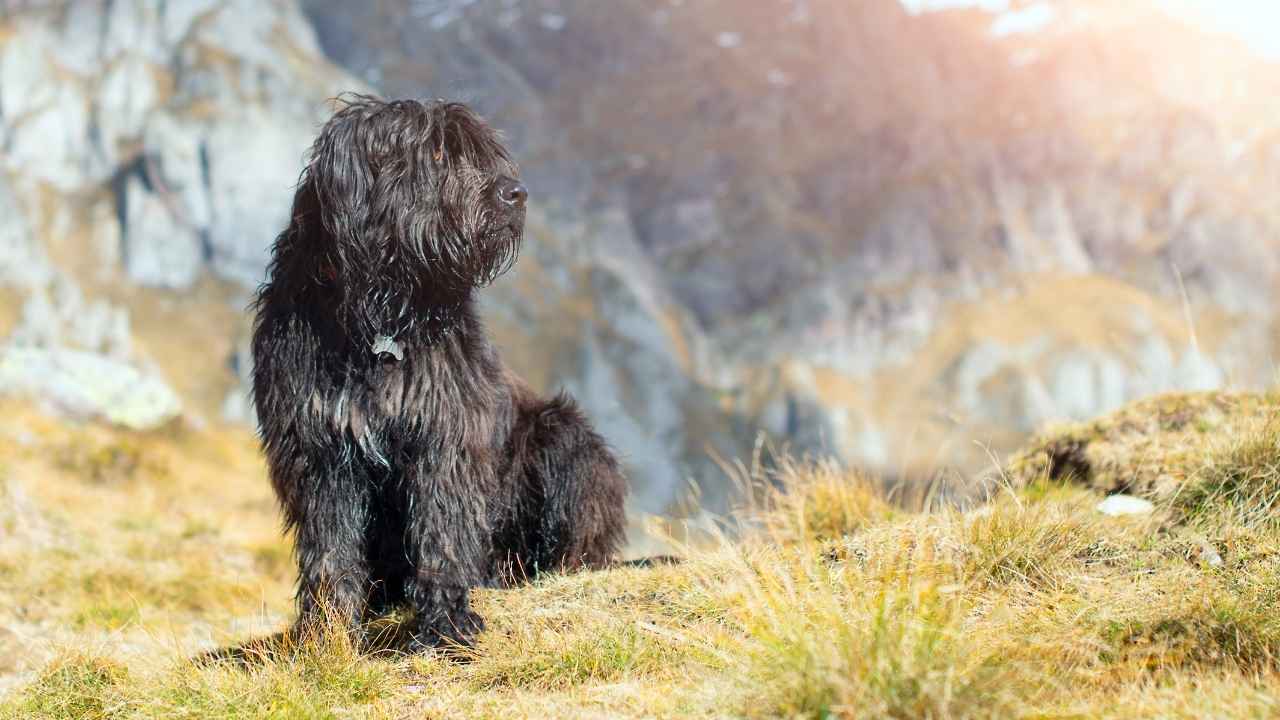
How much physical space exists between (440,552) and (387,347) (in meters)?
1.05

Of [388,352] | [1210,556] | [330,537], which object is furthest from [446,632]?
[1210,556]

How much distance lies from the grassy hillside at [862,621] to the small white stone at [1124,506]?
0.29 ft

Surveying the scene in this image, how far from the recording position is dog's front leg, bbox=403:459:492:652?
5305 millimetres

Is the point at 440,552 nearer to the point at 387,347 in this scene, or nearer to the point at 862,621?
the point at 387,347

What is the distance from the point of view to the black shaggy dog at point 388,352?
518cm

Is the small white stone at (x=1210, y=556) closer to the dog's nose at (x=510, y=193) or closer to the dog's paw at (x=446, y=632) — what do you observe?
the dog's paw at (x=446, y=632)

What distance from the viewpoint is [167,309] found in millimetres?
150750

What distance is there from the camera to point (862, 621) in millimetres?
3455

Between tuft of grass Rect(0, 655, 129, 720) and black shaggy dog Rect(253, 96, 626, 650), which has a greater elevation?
black shaggy dog Rect(253, 96, 626, 650)

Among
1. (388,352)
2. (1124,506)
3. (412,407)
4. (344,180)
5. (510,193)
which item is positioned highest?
(344,180)

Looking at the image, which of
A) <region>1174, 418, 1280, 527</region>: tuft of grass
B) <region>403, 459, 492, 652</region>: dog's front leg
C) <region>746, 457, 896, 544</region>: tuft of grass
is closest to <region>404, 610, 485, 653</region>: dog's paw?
<region>403, 459, 492, 652</region>: dog's front leg

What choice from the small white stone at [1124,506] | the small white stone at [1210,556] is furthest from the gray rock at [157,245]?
the small white stone at [1210,556]

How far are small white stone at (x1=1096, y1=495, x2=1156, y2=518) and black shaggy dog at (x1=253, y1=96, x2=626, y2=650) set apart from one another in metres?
3.59

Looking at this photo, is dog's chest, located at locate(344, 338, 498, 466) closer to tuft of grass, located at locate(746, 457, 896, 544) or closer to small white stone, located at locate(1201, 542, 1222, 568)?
tuft of grass, located at locate(746, 457, 896, 544)
